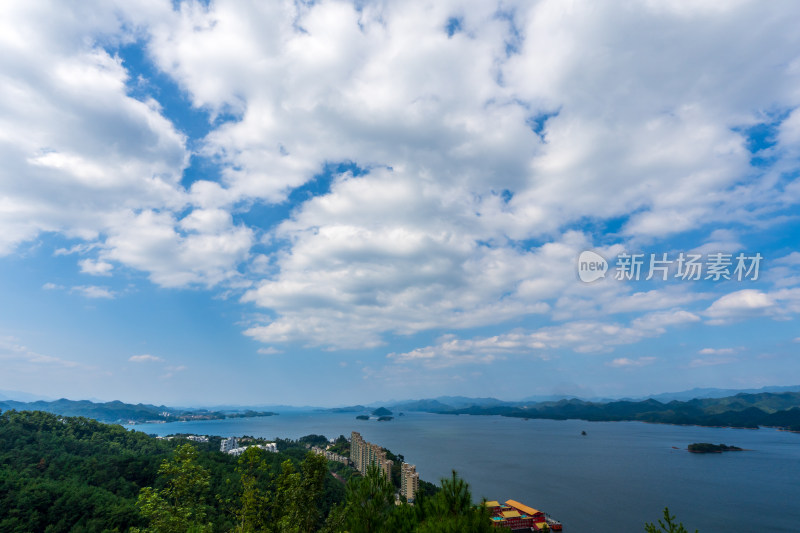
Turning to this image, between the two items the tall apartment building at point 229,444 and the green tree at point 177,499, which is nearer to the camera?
the green tree at point 177,499

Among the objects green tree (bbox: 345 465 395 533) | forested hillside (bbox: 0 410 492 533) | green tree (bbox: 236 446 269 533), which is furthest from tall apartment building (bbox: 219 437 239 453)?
green tree (bbox: 345 465 395 533)

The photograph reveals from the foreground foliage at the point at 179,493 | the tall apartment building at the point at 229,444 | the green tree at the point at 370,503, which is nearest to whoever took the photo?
the foreground foliage at the point at 179,493

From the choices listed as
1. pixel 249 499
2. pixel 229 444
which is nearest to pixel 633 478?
pixel 249 499

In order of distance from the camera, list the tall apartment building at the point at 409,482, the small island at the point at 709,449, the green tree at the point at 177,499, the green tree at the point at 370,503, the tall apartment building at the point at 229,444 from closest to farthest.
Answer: the green tree at the point at 177,499
the green tree at the point at 370,503
the tall apartment building at the point at 409,482
the small island at the point at 709,449
the tall apartment building at the point at 229,444

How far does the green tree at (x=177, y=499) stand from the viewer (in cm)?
1179

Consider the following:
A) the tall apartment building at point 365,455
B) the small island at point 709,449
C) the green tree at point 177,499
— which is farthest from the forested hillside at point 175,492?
the small island at point 709,449

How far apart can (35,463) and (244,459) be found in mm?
48944

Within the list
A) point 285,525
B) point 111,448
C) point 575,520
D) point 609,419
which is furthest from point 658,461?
point 609,419

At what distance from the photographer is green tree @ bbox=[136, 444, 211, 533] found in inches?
464

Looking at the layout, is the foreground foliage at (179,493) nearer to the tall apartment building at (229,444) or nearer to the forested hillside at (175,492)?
the forested hillside at (175,492)

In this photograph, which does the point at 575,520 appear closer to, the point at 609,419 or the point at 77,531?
the point at 77,531

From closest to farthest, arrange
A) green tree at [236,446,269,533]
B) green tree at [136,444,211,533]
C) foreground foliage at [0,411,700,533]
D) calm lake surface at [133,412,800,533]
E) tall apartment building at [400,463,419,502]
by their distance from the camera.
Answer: green tree at [136,444,211,533] < foreground foliage at [0,411,700,533] < green tree at [236,446,269,533] < tall apartment building at [400,463,419,502] < calm lake surface at [133,412,800,533]

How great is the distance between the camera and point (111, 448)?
58875 mm

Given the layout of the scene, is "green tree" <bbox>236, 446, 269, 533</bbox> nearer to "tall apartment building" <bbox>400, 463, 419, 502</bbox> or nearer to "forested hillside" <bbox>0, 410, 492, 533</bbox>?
"forested hillside" <bbox>0, 410, 492, 533</bbox>
